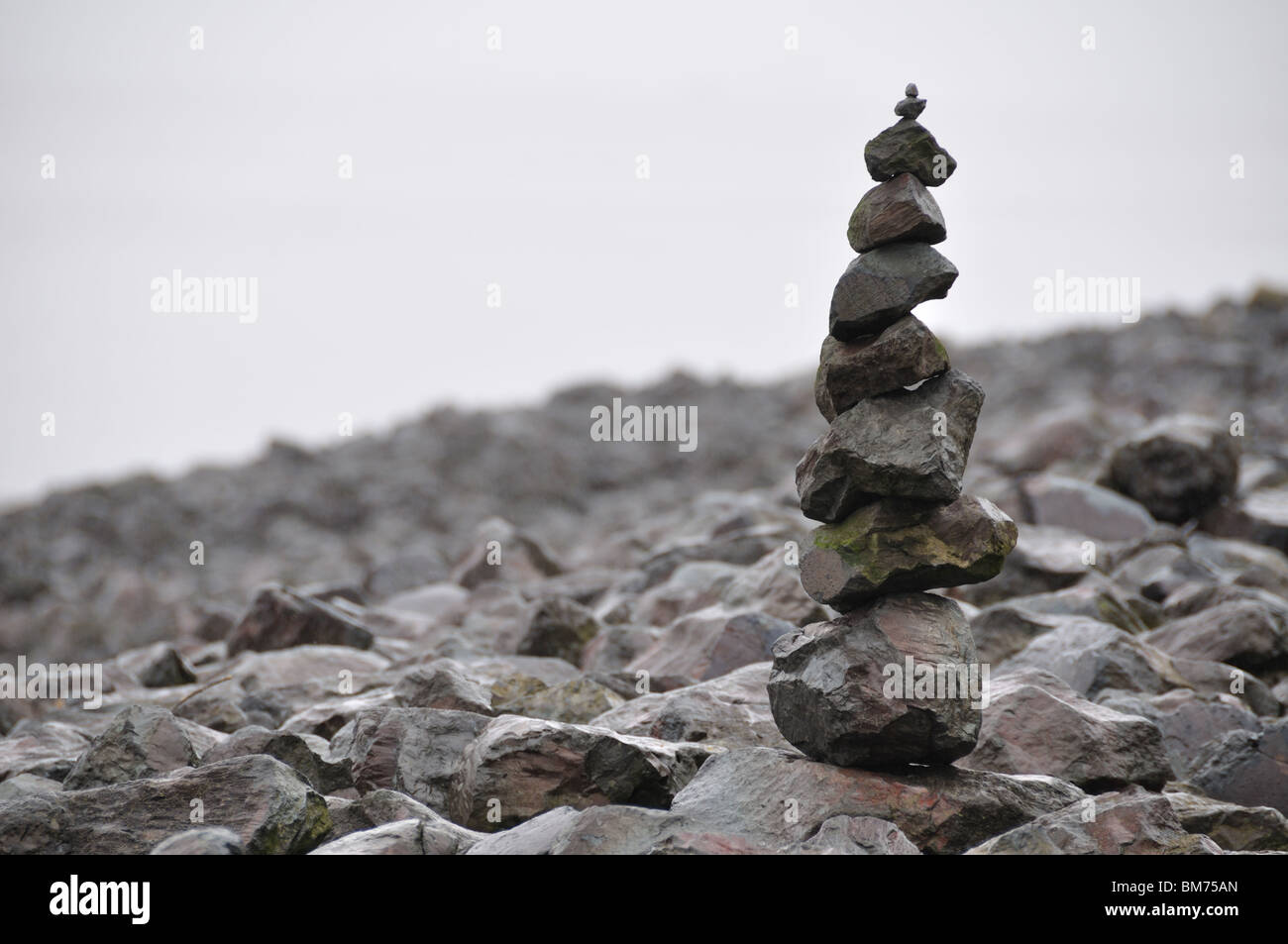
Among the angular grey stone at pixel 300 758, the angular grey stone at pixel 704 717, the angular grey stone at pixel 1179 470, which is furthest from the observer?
the angular grey stone at pixel 1179 470

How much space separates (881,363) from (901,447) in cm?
55

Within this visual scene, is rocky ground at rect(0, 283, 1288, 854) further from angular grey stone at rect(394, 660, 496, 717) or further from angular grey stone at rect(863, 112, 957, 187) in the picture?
angular grey stone at rect(863, 112, 957, 187)

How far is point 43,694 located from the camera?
45.9 feet

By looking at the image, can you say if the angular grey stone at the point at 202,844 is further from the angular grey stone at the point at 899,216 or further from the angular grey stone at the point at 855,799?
the angular grey stone at the point at 899,216

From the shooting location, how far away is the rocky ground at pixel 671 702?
737 cm

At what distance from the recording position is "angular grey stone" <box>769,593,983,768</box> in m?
7.45

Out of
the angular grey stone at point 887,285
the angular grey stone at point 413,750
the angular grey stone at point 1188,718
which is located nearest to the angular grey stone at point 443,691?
the angular grey stone at point 413,750

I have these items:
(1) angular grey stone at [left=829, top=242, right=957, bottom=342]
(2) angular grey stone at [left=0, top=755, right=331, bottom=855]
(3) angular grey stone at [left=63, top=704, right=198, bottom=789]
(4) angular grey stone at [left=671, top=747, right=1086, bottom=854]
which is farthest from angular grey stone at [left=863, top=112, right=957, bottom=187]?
(3) angular grey stone at [left=63, top=704, right=198, bottom=789]

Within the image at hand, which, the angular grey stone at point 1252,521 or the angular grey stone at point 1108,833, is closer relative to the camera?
the angular grey stone at point 1108,833

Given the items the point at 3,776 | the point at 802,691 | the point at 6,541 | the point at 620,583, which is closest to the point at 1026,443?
the point at 620,583

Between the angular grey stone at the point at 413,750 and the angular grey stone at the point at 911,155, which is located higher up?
the angular grey stone at the point at 911,155

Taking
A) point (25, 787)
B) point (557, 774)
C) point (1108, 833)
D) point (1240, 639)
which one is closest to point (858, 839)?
point (1108, 833)

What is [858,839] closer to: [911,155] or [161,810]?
[911,155]
